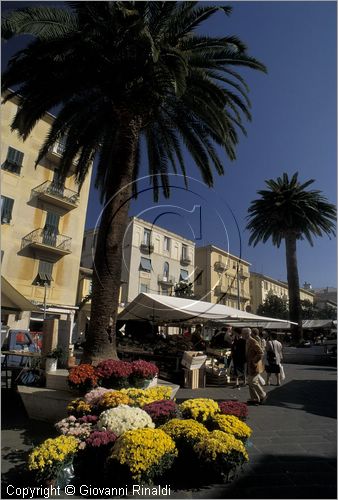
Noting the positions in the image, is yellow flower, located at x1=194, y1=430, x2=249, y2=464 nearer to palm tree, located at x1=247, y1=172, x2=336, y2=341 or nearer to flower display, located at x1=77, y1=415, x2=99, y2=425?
flower display, located at x1=77, y1=415, x2=99, y2=425

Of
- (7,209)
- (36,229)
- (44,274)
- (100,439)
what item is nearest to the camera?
(100,439)

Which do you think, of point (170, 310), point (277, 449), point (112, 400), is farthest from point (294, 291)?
point (112, 400)

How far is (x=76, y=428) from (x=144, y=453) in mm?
1365

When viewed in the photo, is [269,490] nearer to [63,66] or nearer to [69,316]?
[63,66]

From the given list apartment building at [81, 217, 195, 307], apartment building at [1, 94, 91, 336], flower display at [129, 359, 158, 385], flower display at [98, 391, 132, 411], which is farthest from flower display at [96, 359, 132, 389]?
apartment building at [1, 94, 91, 336]

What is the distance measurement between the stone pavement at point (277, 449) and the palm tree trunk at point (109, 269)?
1917 mm

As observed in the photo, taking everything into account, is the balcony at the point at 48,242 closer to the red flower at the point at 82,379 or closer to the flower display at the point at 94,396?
the red flower at the point at 82,379

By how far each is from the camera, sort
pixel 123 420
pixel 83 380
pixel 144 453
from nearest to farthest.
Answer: pixel 144 453, pixel 123 420, pixel 83 380

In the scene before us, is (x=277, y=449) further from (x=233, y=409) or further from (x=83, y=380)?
(x=83, y=380)

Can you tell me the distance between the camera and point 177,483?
407cm

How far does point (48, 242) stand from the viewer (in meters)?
26.2

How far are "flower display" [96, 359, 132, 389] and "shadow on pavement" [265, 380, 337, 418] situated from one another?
380 centimetres

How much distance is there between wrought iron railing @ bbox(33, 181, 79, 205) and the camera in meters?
26.1

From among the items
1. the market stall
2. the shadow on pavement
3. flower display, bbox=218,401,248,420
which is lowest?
the shadow on pavement
